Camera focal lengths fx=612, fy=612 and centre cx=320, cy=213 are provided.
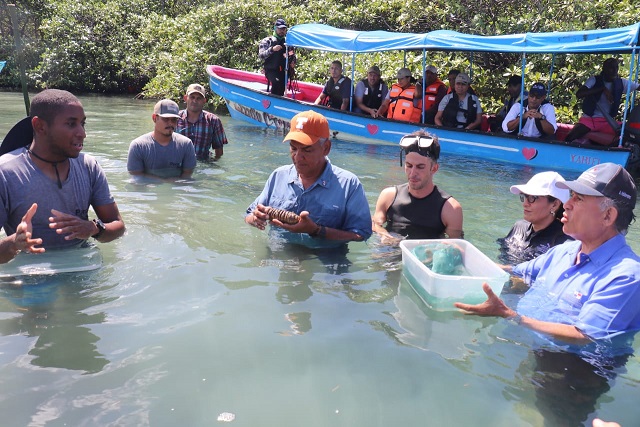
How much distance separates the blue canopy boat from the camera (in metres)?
10.9

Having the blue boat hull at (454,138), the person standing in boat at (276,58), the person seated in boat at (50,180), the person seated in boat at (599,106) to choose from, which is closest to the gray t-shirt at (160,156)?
the person seated in boat at (50,180)

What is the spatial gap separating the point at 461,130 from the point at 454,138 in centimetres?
25

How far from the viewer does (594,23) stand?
15.1 m

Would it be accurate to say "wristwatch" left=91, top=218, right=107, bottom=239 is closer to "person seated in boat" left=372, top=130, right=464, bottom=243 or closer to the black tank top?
"person seated in boat" left=372, top=130, right=464, bottom=243

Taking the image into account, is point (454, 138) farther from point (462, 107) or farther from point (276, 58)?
point (276, 58)

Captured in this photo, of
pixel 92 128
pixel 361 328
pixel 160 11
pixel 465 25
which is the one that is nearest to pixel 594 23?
pixel 465 25

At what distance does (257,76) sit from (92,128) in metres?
6.52

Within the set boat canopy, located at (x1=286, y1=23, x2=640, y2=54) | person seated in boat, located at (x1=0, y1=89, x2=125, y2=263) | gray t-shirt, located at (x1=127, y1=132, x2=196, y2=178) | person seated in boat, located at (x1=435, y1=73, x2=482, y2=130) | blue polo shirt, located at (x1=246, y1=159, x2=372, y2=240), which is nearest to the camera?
person seated in boat, located at (x1=0, y1=89, x2=125, y2=263)

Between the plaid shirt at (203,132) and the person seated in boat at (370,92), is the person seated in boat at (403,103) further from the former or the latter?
the plaid shirt at (203,132)

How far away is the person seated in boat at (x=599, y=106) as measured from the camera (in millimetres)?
11727

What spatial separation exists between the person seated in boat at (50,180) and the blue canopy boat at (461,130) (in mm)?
9255

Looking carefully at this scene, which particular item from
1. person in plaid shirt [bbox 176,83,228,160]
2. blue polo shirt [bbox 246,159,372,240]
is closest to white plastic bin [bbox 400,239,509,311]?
blue polo shirt [bbox 246,159,372,240]

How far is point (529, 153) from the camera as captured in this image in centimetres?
1171

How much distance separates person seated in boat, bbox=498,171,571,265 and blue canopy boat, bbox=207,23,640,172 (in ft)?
21.6
